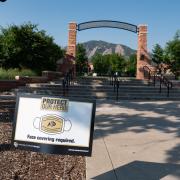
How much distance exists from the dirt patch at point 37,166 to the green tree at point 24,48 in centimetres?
1596

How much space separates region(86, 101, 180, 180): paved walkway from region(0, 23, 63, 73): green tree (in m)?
11.3

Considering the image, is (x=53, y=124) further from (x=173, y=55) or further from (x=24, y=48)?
(x=173, y=55)

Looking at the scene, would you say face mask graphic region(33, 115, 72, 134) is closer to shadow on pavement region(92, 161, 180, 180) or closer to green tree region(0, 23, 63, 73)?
shadow on pavement region(92, 161, 180, 180)

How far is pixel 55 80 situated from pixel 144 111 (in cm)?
972

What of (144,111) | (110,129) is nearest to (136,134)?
(110,129)

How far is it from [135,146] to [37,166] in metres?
2.20

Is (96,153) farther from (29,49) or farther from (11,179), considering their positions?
(29,49)

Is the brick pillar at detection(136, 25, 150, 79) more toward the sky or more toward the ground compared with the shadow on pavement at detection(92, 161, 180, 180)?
more toward the sky

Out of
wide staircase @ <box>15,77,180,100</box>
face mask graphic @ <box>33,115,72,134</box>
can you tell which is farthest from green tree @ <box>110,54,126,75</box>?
face mask graphic @ <box>33,115,72,134</box>

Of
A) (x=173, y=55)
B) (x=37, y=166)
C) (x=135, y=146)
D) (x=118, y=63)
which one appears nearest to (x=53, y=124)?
(x=37, y=166)

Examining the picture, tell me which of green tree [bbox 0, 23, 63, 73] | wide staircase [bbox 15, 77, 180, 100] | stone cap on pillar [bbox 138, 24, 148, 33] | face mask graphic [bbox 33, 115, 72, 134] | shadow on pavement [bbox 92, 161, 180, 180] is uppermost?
stone cap on pillar [bbox 138, 24, 148, 33]

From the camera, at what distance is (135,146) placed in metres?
7.23

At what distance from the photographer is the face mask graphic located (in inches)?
191

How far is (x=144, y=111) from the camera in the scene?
39.7 ft
